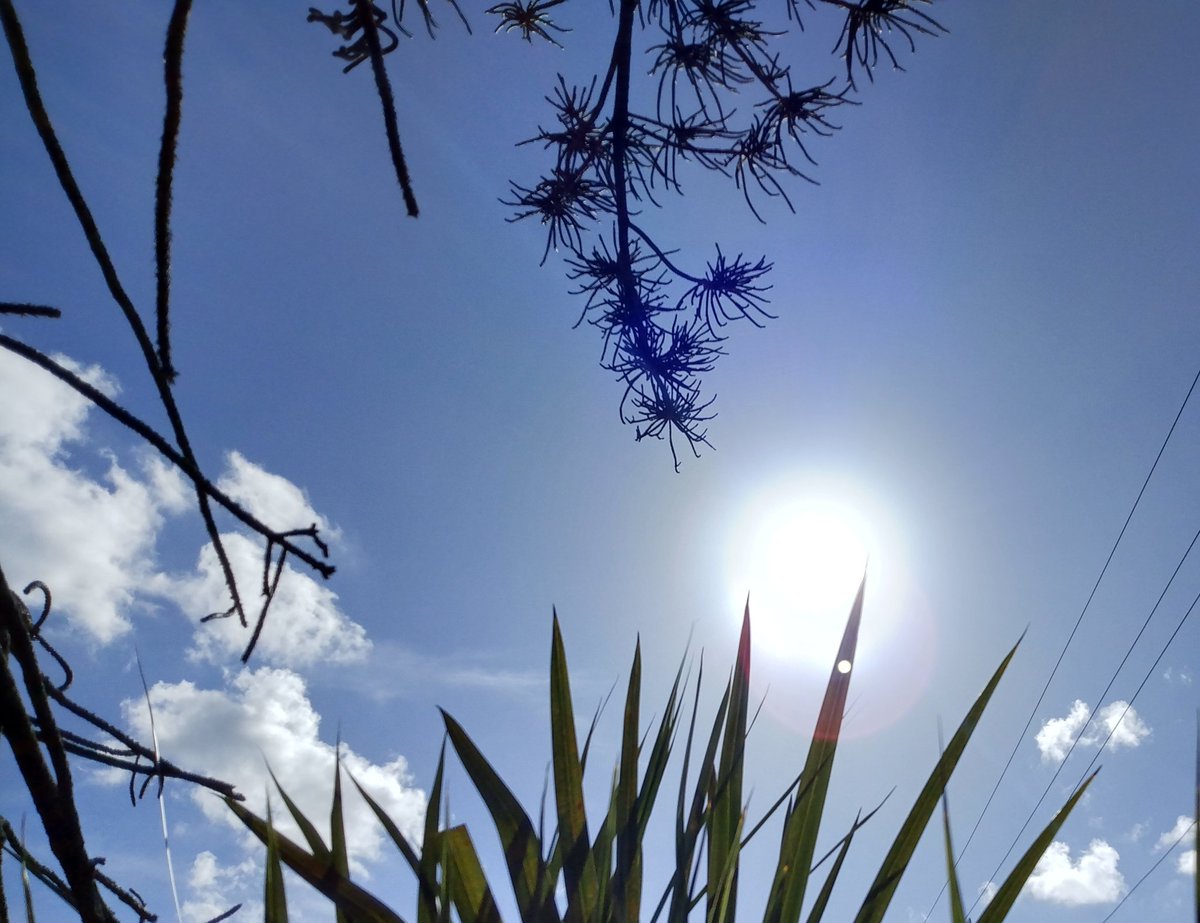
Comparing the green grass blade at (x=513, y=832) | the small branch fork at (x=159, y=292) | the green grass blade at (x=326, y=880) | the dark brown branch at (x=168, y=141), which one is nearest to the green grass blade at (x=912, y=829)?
the green grass blade at (x=513, y=832)

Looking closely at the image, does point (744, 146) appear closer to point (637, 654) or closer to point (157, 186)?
point (637, 654)

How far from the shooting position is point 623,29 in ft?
5.49

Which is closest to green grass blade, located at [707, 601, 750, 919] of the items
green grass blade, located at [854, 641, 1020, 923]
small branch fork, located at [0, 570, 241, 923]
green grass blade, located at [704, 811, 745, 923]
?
green grass blade, located at [704, 811, 745, 923]

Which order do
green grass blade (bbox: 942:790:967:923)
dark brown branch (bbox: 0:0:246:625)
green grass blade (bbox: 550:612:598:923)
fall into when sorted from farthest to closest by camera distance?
green grass blade (bbox: 550:612:598:923)
green grass blade (bbox: 942:790:967:923)
dark brown branch (bbox: 0:0:246:625)

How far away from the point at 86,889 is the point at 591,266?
Result: 1.92 m

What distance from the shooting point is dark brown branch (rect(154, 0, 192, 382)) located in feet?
1.14

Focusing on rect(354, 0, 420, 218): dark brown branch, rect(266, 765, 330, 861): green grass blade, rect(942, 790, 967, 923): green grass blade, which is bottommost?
rect(942, 790, 967, 923): green grass blade

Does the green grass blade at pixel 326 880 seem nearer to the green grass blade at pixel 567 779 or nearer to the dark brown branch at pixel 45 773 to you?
the green grass blade at pixel 567 779

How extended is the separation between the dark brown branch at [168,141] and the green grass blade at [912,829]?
31.3 inches

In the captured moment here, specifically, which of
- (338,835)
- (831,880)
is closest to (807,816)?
(831,880)

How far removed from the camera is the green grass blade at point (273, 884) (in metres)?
0.74

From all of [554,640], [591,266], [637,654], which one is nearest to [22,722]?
[554,640]

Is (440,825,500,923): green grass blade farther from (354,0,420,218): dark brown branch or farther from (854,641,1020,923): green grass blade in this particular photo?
(354,0,420,218): dark brown branch

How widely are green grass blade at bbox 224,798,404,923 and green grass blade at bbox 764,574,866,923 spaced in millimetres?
398
